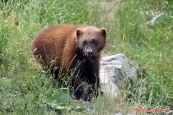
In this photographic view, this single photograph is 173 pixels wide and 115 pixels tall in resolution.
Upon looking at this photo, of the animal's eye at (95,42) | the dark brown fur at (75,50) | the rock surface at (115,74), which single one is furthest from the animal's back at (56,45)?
the rock surface at (115,74)

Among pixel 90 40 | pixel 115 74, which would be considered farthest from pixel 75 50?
pixel 115 74

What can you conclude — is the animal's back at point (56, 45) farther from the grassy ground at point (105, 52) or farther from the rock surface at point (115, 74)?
the rock surface at point (115, 74)

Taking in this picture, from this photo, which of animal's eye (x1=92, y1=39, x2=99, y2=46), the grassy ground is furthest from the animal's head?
the grassy ground

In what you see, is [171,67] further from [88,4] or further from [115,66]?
[88,4]

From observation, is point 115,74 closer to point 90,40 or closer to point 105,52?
point 90,40

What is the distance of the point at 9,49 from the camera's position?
7.93m

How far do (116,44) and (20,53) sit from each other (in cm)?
316

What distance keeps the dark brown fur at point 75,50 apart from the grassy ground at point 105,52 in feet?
0.86

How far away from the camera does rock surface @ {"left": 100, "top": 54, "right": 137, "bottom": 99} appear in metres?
7.96

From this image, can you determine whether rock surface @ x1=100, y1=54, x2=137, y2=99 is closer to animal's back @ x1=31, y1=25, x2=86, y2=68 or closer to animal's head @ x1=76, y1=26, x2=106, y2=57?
animal's head @ x1=76, y1=26, x2=106, y2=57

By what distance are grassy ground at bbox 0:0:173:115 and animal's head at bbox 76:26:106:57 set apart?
2.42 ft

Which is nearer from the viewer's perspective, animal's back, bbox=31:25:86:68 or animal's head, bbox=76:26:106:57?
animal's head, bbox=76:26:106:57

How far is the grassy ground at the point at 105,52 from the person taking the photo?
6656 mm

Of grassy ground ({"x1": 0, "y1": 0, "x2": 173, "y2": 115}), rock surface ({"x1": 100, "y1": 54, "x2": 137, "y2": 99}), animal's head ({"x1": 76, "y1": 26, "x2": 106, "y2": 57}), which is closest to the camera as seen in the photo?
grassy ground ({"x1": 0, "y1": 0, "x2": 173, "y2": 115})
